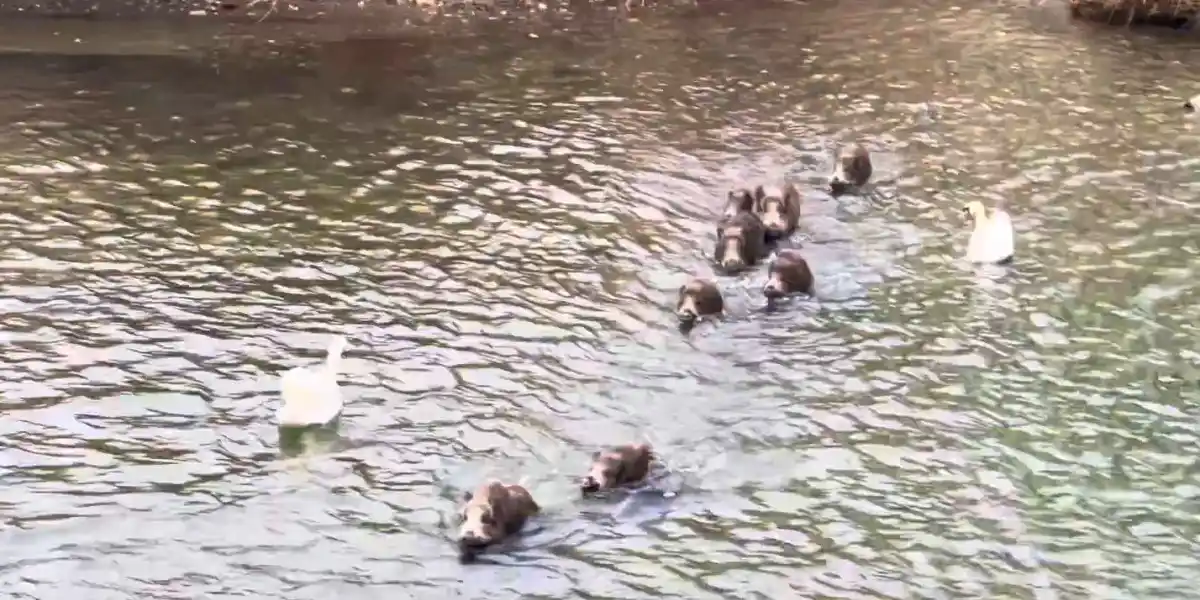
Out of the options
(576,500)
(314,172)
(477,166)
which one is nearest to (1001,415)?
(576,500)

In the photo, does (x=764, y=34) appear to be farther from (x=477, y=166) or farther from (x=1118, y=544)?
(x=1118, y=544)

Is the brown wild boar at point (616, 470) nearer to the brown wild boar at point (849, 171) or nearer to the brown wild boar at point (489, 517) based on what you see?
the brown wild boar at point (489, 517)

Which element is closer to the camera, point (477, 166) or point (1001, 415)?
point (1001, 415)

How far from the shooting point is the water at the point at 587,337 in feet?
30.1

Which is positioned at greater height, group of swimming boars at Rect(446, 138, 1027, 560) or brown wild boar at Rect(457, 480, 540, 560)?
group of swimming boars at Rect(446, 138, 1027, 560)

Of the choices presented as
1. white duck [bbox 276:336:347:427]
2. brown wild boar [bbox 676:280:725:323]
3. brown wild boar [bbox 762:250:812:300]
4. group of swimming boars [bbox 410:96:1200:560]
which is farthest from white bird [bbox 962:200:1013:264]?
white duck [bbox 276:336:347:427]

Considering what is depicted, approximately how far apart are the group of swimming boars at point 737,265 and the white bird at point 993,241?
0.04 ft

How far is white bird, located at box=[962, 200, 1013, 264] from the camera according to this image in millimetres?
13789

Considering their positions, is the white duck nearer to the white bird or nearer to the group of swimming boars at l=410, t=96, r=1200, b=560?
the group of swimming boars at l=410, t=96, r=1200, b=560

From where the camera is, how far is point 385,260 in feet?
46.9

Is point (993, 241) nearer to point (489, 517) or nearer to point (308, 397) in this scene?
point (489, 517)

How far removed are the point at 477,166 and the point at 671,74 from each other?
6487 millimetres

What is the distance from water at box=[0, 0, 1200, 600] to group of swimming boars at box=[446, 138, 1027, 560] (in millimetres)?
217

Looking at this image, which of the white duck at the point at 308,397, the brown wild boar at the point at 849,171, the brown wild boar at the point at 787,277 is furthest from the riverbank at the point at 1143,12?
the white duck at the point at 308,397
